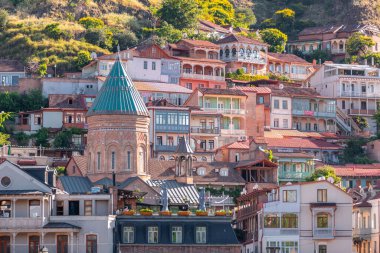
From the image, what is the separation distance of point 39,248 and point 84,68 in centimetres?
6551

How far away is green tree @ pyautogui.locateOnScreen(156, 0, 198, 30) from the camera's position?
18325cm

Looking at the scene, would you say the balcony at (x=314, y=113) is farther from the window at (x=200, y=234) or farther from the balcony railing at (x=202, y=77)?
the window at (x=200, y=234)

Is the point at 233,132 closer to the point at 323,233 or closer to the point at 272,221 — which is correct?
the point at 272,221

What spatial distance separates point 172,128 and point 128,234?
146 feet

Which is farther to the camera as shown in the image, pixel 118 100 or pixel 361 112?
pixel 361 112

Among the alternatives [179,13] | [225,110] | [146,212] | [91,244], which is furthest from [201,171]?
[179,13]

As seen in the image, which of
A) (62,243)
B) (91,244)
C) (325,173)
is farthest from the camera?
(325,173)

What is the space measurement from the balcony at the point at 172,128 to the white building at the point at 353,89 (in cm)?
2608

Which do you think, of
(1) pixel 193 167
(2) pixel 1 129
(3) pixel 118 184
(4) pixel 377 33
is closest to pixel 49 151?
(2) pixel 1 129

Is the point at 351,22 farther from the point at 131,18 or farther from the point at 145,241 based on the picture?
the point at 145,241

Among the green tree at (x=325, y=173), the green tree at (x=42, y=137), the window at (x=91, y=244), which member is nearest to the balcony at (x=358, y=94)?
the green tree at (x=325, y=173)

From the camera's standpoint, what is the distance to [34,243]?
101m

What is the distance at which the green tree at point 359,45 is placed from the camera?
619ft

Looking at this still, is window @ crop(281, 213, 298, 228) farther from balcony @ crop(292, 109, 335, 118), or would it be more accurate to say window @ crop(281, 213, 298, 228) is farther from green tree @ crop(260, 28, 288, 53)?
green tree @ crop(260, 28, 288, 53)
